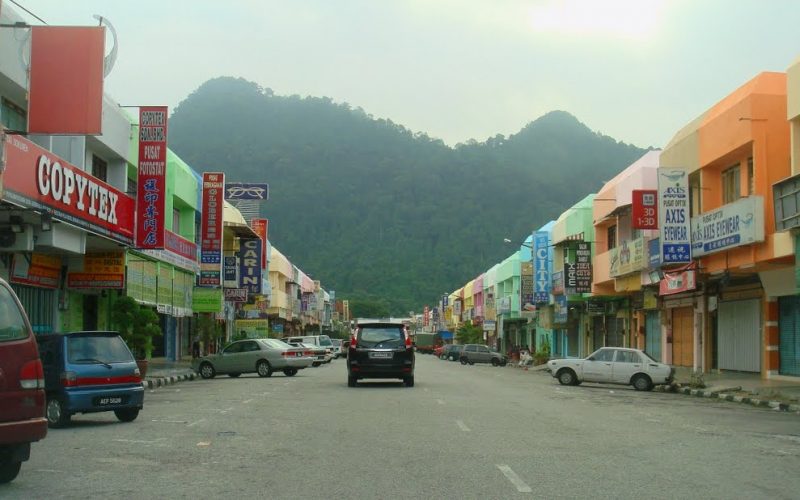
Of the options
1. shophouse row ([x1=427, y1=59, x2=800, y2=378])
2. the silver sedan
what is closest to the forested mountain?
shophouse row ([x1=427, y1=59, x2=800, y2=378])

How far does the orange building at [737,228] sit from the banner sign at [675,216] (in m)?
0.43

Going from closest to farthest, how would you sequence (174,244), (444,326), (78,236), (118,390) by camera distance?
(118,390) → (78,236) → (174,244) → (444,326)

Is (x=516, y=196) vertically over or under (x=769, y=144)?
over

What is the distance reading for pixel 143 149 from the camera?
29.4 meters

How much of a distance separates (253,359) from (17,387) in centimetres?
2517

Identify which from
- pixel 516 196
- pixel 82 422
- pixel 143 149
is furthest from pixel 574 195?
pixel 82 422

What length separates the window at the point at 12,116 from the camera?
2181 centimetres

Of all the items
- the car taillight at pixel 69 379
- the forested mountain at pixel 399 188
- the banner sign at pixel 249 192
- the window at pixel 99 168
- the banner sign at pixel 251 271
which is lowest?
the car taillight at pixel 69 379

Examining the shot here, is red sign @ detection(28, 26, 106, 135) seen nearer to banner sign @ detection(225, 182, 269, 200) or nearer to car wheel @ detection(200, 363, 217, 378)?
car wheel @ detection(200, 363, 217, 378)

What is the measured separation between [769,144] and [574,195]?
245 feet

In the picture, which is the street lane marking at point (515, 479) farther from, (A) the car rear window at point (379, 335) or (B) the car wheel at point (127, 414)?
(A) the car rear window at point (379, 335)

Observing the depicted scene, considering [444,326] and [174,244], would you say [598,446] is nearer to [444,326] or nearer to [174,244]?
[174,244]

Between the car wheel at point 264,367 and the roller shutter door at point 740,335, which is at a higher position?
the roller shutter door at point 740,335

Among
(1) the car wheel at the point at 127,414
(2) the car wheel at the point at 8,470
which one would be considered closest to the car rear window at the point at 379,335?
(1) the car wheel at the point at 127,414
